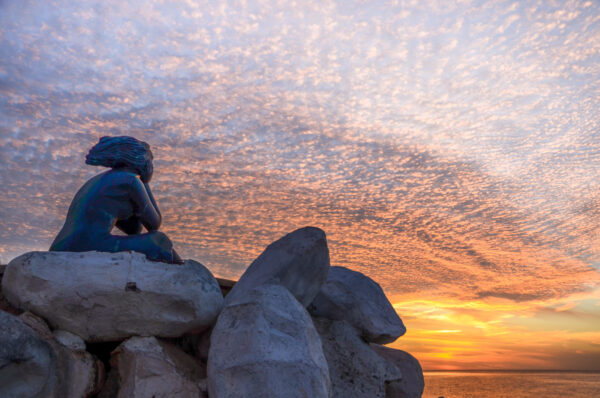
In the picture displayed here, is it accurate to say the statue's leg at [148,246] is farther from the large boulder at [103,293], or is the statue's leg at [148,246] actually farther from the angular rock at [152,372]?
the angular rock at [152,372]

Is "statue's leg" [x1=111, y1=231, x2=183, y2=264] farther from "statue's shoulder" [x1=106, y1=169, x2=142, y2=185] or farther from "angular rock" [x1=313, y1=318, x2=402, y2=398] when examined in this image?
"angular rock" [x1=313, y1=318, x2=402, y2=398]

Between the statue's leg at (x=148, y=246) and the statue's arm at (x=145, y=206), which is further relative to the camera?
the statue's arm at (x=145, y=206)

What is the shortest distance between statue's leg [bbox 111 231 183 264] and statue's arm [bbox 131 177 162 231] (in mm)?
325

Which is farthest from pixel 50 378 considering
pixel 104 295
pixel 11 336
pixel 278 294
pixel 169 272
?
pixel 278 294

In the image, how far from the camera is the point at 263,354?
11.1ft

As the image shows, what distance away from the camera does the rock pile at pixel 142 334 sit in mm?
3234

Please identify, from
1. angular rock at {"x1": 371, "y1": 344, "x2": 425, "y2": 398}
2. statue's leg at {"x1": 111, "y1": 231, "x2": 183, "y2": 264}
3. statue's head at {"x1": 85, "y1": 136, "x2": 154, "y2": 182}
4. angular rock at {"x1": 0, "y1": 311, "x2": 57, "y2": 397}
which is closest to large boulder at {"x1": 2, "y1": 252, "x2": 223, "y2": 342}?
statue's leg at {"x1": 111, "y1": 231, "x2": 183, "y2": 264}

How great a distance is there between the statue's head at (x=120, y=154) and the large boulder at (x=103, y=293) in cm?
129

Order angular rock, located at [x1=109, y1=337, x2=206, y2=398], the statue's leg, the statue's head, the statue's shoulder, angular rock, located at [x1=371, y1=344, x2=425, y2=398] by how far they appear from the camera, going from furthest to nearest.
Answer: angular rock, located at [x1=371, y1=344, x2=425, y2=398]
the statue's head
the statue's shoulder
the statue's leg
angular rock, located at [x1=109, y1=337, x2=206, y2=398]

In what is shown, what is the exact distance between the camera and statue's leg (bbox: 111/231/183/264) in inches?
164

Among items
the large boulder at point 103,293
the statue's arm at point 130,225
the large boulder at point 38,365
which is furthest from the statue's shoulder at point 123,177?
the large boulder at point 38,365

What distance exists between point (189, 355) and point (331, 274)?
8.22ft

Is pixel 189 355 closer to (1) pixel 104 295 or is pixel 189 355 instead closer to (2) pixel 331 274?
(1) pixel 104 295

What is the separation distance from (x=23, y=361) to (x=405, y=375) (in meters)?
4.62
